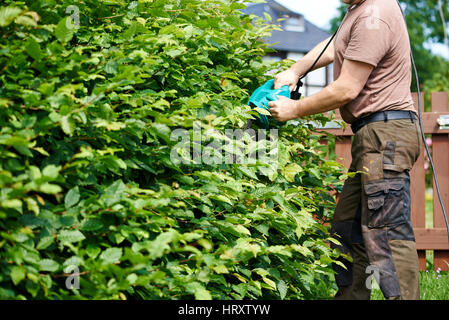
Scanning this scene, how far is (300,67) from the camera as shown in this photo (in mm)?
3047

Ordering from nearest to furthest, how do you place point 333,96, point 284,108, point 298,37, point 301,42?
1. point 333,96
2. point 284,108
3. point 301,42
4. point 298,37

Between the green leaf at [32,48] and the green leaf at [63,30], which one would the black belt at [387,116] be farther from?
the green leaf at [32,48]

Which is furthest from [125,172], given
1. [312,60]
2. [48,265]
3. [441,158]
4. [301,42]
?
[301,42]

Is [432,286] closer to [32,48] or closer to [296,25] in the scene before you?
A: [32,48]

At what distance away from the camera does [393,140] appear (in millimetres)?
2535

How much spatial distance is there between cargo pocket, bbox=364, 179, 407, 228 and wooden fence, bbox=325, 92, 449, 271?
185 centimetres

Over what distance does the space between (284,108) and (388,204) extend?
778mm

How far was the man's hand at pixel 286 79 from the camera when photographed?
2867 millimetres

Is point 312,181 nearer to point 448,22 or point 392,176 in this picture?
point 392,176

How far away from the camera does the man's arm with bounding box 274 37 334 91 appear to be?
2893 millimetres

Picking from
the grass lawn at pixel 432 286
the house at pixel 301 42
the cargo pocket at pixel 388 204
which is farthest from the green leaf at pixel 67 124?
the house at pixel 301 42

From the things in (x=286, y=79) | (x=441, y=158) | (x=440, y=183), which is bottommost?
(x=440, y=183)

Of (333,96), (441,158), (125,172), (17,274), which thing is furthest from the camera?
(441,158)

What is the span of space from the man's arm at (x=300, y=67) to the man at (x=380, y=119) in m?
0.25
